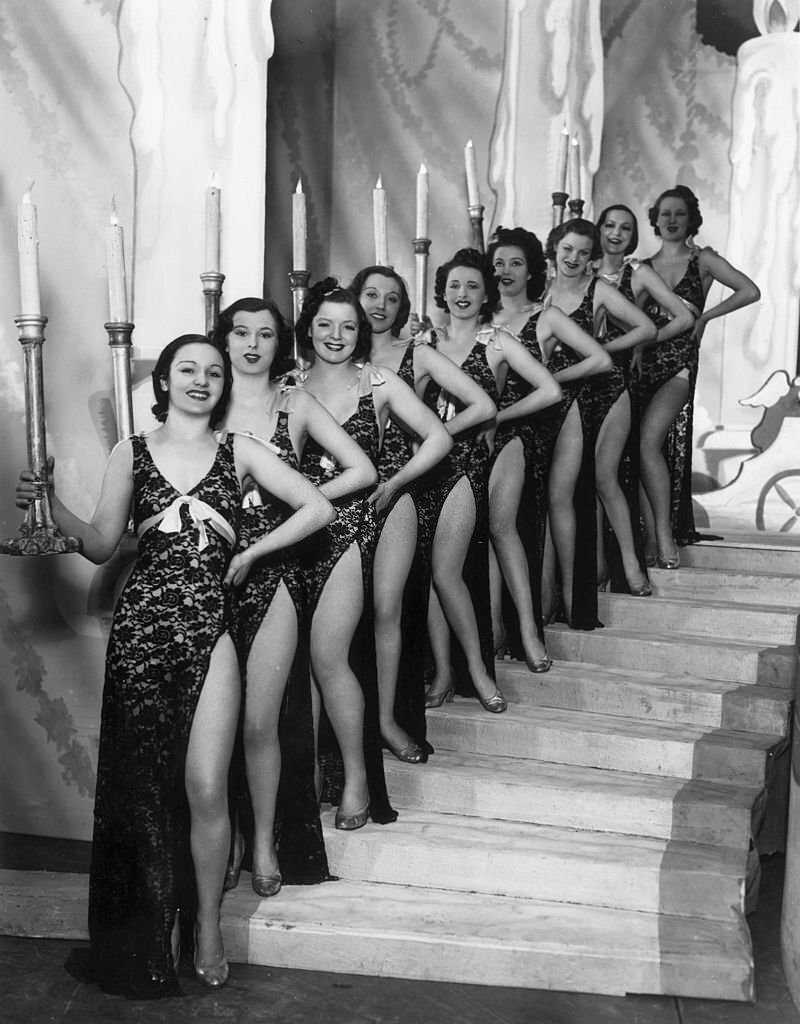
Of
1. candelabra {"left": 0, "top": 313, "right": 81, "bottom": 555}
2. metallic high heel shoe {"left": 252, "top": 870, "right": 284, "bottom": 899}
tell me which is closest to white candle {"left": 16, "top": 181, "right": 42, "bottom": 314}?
candelabra {"left": 0, "top": 313, "right": 81, "bottom": 555}

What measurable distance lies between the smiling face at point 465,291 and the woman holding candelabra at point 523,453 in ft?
0.51

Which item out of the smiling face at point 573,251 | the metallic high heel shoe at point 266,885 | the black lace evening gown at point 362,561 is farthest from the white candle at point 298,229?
the metallic high heel shoe at point 266,885

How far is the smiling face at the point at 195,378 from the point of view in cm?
294

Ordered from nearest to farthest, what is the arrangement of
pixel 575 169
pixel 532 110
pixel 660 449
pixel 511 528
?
pixel 511 528 → pixel 660 449 → pixel 575 169 → pixel 532 110

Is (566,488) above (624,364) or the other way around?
the other way around

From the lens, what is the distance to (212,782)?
286 cm

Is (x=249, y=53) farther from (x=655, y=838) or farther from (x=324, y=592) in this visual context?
(x=655, y=838)

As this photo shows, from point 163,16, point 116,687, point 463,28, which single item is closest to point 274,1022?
point 116,687

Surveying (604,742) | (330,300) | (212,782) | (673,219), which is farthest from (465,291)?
(212,782)

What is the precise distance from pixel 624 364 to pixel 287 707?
201 centimetres

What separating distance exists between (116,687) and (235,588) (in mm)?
376

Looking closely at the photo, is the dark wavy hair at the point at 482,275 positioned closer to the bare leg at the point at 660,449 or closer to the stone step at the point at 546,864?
the bare leg at the point at 660,449

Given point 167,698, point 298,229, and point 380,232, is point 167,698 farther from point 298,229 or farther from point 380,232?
point 380,232

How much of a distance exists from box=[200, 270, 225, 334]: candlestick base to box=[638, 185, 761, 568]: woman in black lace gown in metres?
2.07
